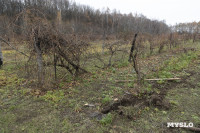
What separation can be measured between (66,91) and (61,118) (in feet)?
5.48

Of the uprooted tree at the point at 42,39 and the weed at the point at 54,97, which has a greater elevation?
the uprooted tree at the point at 42,39

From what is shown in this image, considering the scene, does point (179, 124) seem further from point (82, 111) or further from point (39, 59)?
point (39, 59)

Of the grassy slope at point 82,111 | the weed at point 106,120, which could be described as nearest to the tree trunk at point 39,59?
the grassy slope at point 82,111

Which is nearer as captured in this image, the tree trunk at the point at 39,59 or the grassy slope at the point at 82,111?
the grassy slope at the point at 82,111

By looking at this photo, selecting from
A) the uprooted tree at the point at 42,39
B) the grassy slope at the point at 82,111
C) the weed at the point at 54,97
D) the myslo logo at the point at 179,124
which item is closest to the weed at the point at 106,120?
the grassy slope at the point at 82,111

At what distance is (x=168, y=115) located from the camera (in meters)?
3.12

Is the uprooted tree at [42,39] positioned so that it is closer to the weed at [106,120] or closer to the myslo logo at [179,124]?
the weed at [106,120]

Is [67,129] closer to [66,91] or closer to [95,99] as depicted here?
[95,99]

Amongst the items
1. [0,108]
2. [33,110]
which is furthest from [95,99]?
[0,108]

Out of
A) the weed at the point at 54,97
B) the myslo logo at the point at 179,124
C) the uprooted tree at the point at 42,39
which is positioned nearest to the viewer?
the myslo logo at the point at 179,124

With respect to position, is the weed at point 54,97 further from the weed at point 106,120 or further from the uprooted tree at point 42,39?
the weed at point 106,120

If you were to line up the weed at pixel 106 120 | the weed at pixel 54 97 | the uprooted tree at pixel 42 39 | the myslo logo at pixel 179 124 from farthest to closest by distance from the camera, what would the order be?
the uprooted tree at pixel 42 39, the weed at pixel 54 97, the weed at pixel 106 120, the myslo logo at pixel 179 124

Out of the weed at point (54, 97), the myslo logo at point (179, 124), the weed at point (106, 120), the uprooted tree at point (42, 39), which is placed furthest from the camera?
the uprooted tree at point (42, 39)

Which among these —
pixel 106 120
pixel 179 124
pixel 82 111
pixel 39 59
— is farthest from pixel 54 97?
pixel 179 124
